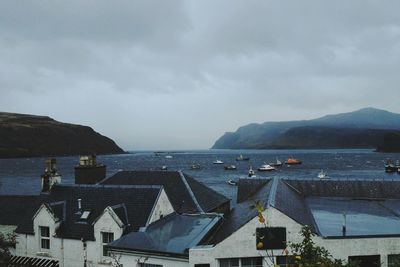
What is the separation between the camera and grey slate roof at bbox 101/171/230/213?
3331 cm

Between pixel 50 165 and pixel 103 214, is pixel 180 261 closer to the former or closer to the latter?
pixel 103 214

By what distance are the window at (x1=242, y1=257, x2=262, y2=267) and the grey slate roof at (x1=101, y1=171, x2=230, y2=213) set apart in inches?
411

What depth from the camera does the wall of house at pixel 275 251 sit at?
21.3 meters

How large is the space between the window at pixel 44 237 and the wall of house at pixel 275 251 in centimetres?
1322

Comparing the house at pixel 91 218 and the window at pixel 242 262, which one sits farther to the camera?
the house at pixel 91 218

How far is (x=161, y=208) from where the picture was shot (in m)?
29.3

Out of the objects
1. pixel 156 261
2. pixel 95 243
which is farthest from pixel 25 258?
pixel 156 261

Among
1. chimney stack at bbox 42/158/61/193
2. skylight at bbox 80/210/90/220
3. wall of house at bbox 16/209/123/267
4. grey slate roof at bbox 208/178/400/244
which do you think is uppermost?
chimney stack at bbox 42/158/61/193

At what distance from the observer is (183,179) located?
36.6 metres

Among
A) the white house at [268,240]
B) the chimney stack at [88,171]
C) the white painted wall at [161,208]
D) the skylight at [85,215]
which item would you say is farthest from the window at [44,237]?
the chimney stack at [88,171]

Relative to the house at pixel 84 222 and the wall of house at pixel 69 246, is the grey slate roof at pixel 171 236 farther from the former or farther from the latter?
the wall of house at pixel 69 246

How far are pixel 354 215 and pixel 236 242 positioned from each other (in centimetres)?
972

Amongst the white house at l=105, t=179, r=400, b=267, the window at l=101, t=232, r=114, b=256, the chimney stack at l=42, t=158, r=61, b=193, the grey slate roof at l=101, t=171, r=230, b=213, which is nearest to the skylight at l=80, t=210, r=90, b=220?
the window at l=101, t=232, r=114, b=256

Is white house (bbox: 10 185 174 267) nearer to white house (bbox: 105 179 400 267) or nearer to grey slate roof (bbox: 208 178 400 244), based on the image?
white house (bbox: 105 179 400 267)
